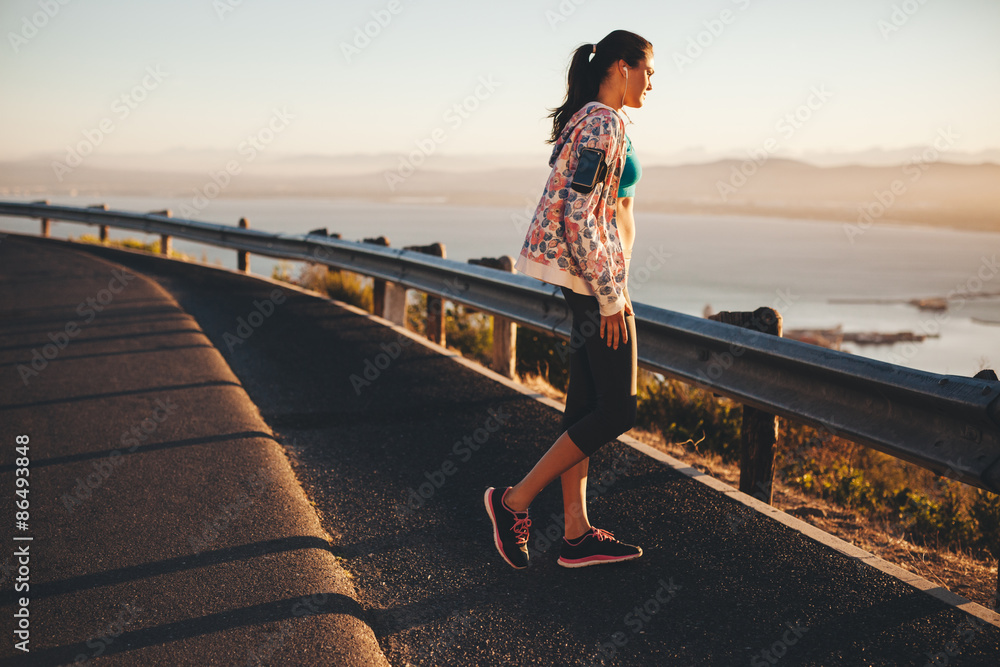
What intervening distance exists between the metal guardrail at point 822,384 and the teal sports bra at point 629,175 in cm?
140

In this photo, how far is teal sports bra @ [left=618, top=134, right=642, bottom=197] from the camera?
307 cm

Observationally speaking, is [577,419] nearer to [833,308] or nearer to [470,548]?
[470,548]

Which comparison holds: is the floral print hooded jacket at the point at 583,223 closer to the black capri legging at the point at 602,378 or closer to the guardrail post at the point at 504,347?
the black capri legging at the point at 602,378

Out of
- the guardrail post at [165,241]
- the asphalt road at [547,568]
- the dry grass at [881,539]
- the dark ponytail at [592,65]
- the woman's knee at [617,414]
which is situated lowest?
the dry grass at [881,539]

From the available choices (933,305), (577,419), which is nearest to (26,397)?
(577,419)

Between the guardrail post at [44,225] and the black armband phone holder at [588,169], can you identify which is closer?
the black armband phone holder at [588,169]

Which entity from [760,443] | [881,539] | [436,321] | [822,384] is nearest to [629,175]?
[822,384]

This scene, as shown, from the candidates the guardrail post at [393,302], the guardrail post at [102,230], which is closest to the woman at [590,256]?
the guardrail post at [393,302]

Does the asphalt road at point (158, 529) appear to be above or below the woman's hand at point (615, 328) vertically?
below

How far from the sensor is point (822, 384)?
3.69m

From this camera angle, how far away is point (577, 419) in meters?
3.46

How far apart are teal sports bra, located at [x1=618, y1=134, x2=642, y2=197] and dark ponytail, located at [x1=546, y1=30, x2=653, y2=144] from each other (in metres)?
0.31

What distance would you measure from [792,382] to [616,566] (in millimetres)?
1412

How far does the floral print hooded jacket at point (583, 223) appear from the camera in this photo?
2.93 metres
